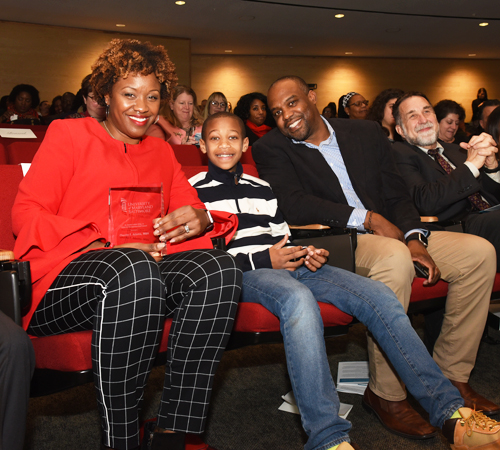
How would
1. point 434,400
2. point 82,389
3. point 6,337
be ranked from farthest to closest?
point 82,389, point 434,400, point 6,337

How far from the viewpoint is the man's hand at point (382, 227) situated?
6.98 feet

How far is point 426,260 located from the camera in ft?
6.63

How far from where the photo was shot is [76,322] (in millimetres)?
1331

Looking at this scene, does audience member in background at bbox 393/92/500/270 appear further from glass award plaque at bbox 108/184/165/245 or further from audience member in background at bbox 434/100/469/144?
glass award plaque at bbox 108/184/165/245

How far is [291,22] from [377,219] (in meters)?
8.09

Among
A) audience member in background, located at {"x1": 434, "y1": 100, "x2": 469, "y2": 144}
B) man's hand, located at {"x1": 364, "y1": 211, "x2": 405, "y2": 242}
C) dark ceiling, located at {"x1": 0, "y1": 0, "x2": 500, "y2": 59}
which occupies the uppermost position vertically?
dark ceiling, located at {"x1": 0, "y1": 0, "x2": 500, "y2": 59}

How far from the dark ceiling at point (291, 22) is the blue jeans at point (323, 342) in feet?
24.2

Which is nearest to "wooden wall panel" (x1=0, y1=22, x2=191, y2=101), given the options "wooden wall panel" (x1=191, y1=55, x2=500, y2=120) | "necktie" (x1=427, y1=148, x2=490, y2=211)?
"wooden wall panel" (x1=191, y1=55, x2=500, y2=120)

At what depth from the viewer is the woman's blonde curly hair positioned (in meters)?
1.67

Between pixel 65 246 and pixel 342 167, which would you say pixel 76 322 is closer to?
pixel 65 246

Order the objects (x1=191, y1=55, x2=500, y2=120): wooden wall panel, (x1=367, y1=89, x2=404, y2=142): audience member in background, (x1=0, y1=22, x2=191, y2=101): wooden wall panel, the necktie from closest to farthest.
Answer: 1. the necktie
2. (x1=367, y1=89, x2=404, y2=142): audience member in background
3. (x1=0, y1=22, x2=191, y2=101): wooden wall panel
4. (x1=191, y1=55, x2=500, y2=120): wooden wall panel

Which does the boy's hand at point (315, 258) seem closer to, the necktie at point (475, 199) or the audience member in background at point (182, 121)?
the necktie at point (475, 199)

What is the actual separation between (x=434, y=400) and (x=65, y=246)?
1.26m

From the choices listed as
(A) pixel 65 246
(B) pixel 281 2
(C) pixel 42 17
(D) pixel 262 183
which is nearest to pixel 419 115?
(D) pixel 262 183
